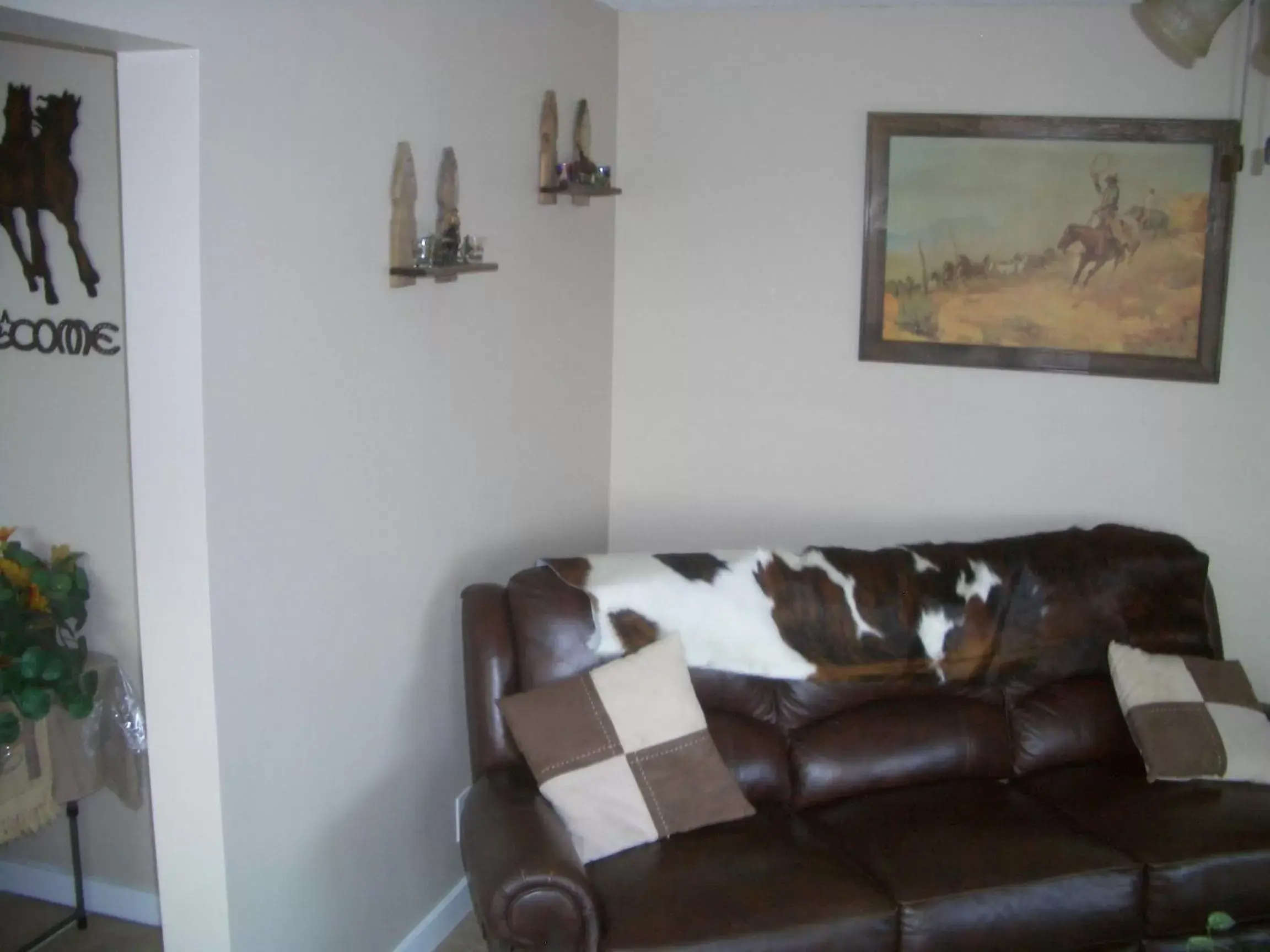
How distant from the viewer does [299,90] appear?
87.7 inches

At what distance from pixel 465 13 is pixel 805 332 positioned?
1435 mm

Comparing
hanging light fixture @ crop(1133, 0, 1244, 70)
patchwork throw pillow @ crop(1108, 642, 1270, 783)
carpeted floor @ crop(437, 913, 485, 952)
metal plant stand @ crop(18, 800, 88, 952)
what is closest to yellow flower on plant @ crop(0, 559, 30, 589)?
metal plant stand @ crop(18, 800, 88, 952)

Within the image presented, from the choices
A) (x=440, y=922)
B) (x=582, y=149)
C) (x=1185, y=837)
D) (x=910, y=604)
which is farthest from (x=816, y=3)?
(x=440, y=922)

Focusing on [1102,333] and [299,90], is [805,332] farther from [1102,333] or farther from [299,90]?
[299,90]

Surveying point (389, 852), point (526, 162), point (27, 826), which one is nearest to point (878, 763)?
point (389, 852)

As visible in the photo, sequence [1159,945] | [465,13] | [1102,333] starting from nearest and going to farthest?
[1159,945]
[465,13]
[1102,333]

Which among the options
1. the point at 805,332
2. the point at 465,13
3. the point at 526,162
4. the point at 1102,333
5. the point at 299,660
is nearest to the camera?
the point at 299,660

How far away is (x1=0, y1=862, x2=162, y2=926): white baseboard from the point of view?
121 inches

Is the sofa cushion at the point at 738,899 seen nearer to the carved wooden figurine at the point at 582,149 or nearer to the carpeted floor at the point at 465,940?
the carpeted floor at the point at 465,940

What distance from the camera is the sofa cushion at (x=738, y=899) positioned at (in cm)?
226

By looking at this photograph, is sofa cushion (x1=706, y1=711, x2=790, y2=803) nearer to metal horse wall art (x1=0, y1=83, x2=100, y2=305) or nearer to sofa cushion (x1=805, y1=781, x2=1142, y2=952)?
sofa cushion (x1=805, y1=781, x2=1142, y2=952)

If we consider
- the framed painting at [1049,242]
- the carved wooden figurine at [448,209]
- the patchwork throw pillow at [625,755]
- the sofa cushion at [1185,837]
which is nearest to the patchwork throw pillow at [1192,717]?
A: the sofa cushion at [1185,837]

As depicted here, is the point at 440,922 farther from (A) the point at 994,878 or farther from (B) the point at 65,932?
(A) the point at 994,878

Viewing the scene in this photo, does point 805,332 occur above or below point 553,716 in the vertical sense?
above
